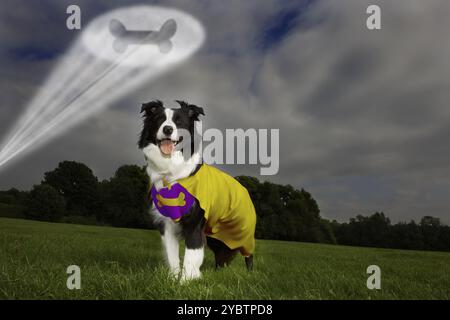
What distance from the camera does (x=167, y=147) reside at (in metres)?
4.87

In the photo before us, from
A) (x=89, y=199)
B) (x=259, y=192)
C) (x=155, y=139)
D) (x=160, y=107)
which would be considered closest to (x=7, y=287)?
(x=155, y=139)

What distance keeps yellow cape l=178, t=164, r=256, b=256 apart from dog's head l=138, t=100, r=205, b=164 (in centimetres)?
46

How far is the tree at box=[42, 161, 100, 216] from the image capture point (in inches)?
464

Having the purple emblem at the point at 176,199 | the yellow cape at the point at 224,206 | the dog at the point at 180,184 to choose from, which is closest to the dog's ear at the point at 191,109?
the dog at the point at 180,184

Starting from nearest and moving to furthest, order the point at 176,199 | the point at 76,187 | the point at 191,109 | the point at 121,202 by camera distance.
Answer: the point at 176,199, the point at 191,109, the point at 121,202, the point at 76,187

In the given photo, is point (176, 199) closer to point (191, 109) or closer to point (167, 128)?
point (167, 128)

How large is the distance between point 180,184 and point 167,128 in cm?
78

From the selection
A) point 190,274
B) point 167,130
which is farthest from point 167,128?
point 190,274

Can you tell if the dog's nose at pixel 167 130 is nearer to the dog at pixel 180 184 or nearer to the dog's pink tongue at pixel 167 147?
the dog at pixel 180 184

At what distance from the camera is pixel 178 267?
17.1ft

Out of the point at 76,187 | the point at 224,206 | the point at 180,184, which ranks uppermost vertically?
the point at 76,187

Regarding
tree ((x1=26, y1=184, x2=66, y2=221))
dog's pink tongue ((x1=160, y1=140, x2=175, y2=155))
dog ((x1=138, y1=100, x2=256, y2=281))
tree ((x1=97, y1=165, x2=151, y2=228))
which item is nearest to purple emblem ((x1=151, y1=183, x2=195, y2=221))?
dog ((x1=138, y1=100, x2=256, y2=281))

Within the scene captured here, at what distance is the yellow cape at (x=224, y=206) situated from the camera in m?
4.91
